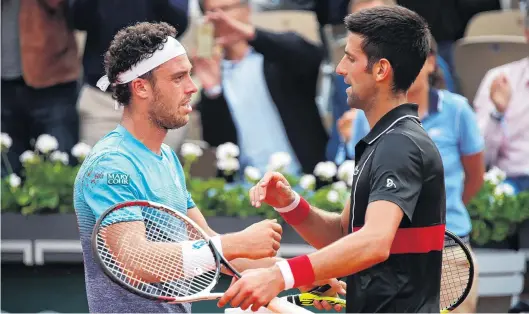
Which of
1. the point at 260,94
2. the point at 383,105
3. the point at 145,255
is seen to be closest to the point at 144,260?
the point at 145,255

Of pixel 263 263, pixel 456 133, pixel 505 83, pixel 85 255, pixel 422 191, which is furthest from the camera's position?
pixel 505 83

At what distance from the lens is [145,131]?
366cm

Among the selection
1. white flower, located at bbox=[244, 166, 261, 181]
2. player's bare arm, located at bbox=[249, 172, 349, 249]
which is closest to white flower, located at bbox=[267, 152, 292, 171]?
white flower, located at bbox=[244, 166, 261, 181]

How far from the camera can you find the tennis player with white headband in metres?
3.38

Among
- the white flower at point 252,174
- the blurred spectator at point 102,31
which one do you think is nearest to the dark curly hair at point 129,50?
the white flower at point 252,174

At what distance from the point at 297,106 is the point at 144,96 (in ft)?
13.4

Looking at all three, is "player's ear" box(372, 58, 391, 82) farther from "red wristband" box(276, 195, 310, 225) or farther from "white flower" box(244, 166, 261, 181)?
"white flower" box(244, 166, 261, 181)

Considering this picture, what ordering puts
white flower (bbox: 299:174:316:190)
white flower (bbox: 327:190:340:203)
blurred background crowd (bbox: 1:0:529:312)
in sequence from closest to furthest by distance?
1. white flower (bbox: 327:190:340:203)
2. white flower (bbox: 299:174:316:190)
3. blurred background crowd (bbox: 1:0:529:312)

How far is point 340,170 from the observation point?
274 inches

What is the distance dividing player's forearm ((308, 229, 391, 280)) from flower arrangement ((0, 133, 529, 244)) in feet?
11.8

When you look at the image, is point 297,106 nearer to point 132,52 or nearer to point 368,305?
point 132,52

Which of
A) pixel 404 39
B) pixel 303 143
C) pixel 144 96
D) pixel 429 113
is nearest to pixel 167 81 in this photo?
pixel 144 96

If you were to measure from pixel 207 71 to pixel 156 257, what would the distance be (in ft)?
14.5

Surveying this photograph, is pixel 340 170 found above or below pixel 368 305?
below
